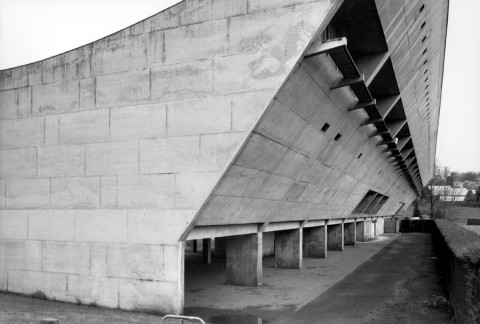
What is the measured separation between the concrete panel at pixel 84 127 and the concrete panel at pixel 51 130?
18 centimetres

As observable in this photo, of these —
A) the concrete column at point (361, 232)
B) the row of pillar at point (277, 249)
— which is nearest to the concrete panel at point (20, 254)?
the row of pillar at point (277, 249)

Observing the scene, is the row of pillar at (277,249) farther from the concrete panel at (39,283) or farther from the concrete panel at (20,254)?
the concrete panel at (20,254)

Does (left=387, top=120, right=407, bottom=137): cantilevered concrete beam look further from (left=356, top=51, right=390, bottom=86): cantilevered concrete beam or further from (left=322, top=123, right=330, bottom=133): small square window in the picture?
(left=356, top=51, right=390, bottom=86): cantilevered concrete beam

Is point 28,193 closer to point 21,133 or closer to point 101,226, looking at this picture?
point 21,133

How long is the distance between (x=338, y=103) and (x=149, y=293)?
9005mm

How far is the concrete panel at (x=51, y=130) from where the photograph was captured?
1535 centimetres

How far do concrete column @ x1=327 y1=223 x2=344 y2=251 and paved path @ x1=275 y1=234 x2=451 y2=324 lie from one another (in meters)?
10.9

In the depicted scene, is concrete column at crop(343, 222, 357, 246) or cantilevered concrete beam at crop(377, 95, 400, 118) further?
concrete column at crop(343, 222, 357, 246)

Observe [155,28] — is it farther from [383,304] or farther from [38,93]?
[383,304]

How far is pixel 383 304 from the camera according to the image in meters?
15.2

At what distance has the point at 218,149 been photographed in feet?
41.5

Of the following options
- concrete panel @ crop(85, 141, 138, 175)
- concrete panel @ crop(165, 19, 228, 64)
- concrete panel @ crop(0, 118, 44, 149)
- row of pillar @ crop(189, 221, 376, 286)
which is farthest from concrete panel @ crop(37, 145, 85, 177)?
row of pillar @ crop(189, 221, 376, 286)

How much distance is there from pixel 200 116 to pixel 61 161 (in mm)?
5501

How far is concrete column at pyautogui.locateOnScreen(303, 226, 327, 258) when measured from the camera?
30516 millimetres
